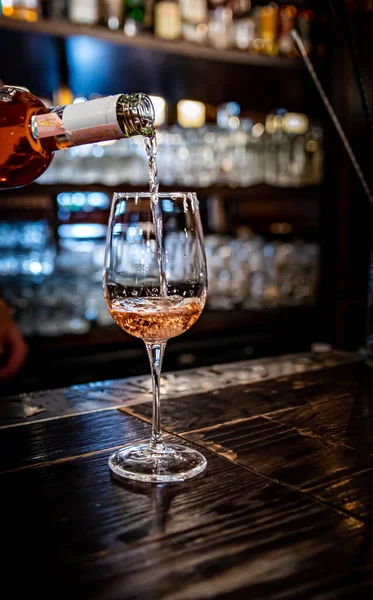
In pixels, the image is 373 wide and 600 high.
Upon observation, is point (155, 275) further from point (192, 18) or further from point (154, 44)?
point (192, 18)

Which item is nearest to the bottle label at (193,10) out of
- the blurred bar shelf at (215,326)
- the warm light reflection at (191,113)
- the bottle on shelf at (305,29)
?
the bottle on shelf at (305,29)

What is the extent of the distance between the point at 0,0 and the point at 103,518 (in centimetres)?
192

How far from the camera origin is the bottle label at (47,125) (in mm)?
809

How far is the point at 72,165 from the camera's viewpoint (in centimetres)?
233

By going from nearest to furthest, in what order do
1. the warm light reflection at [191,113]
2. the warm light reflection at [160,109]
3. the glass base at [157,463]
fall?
the glass base at [157,463] < the warm light reflection at [160,109] < the warm light reflection at [191,113]

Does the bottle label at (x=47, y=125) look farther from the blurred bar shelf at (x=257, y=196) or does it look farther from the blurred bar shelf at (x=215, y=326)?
the blurred bar shelf at (x=215, y=326)

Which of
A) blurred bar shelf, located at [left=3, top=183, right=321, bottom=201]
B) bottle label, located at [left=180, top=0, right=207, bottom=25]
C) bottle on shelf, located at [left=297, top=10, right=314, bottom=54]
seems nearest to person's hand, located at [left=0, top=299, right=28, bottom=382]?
blurred bar shelf, located at [left=3, top=183, right=321, bottom=201]

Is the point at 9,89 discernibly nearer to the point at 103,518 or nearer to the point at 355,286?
the point at 103,518

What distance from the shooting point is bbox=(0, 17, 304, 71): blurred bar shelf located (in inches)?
82.6

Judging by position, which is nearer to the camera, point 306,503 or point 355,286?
point 306,503

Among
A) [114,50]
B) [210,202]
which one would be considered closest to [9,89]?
[114,50]

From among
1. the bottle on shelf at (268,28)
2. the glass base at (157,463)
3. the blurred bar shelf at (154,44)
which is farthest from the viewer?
the bottle on shelf at (268,28)

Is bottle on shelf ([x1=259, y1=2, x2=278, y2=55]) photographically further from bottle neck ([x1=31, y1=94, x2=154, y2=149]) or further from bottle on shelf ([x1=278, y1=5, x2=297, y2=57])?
bottle neck ([x1=31, y1=94, x2=154, y2=149])

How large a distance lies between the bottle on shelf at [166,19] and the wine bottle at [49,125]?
1.62 metres
